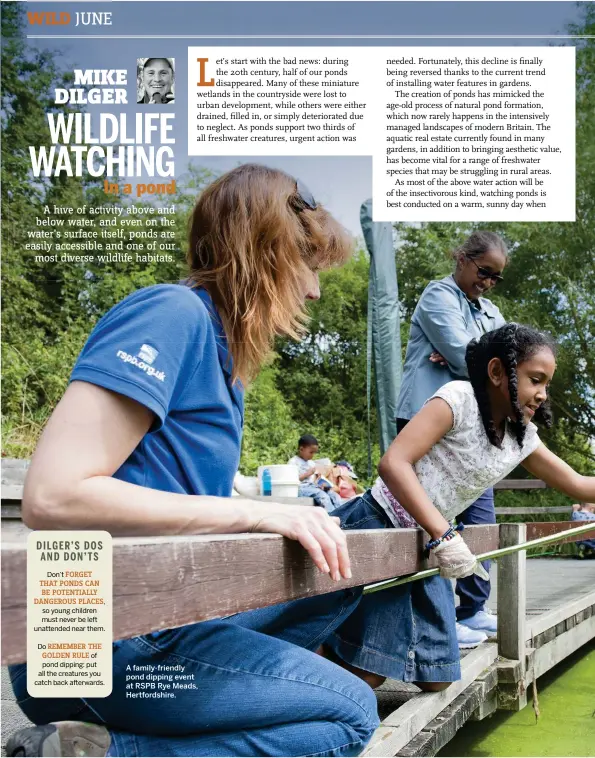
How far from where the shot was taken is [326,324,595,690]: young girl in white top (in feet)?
5.19

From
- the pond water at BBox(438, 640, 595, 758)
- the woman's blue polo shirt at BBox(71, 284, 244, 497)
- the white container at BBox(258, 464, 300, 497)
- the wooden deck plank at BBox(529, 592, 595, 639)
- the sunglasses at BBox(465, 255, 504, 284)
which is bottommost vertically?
the pond water at BBox(438, 640, 595, 758)

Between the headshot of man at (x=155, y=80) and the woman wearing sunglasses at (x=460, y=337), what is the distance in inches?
39.0

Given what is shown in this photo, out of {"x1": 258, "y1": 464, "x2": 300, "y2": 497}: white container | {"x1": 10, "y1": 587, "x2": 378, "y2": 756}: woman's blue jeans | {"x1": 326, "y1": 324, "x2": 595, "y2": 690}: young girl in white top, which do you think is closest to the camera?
{"x1": 10, "y1": 587, "x2": 378, "y2": 756}: woman's blue jeans

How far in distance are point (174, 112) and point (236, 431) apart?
77 centimetres

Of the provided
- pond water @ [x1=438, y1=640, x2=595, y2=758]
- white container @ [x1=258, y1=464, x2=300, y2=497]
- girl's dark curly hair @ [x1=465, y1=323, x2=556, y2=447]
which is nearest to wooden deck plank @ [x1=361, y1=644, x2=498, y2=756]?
pond water @ [x1=438, y1=640, x2=595, y2=758]

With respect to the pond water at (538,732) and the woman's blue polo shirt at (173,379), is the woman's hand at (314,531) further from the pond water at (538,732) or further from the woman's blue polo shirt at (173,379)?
the pond water at (538,732)

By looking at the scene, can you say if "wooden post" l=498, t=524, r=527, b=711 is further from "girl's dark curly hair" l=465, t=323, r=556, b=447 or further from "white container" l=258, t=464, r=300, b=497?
"white container" l=258, t=464, r=300, b=497

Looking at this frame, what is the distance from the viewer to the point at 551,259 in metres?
2.17

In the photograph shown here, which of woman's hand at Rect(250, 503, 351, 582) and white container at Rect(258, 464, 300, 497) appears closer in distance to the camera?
woman's hand at Rect(250, 503, 351, 582)

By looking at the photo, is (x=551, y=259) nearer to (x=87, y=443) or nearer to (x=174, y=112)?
(x=174, y=112)

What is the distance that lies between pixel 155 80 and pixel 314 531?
975 mm

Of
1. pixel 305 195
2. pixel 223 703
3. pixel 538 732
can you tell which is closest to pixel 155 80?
pixel 305 195

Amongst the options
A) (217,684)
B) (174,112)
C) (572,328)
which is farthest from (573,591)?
(217,684)

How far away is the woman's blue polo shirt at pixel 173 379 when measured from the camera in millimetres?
728
